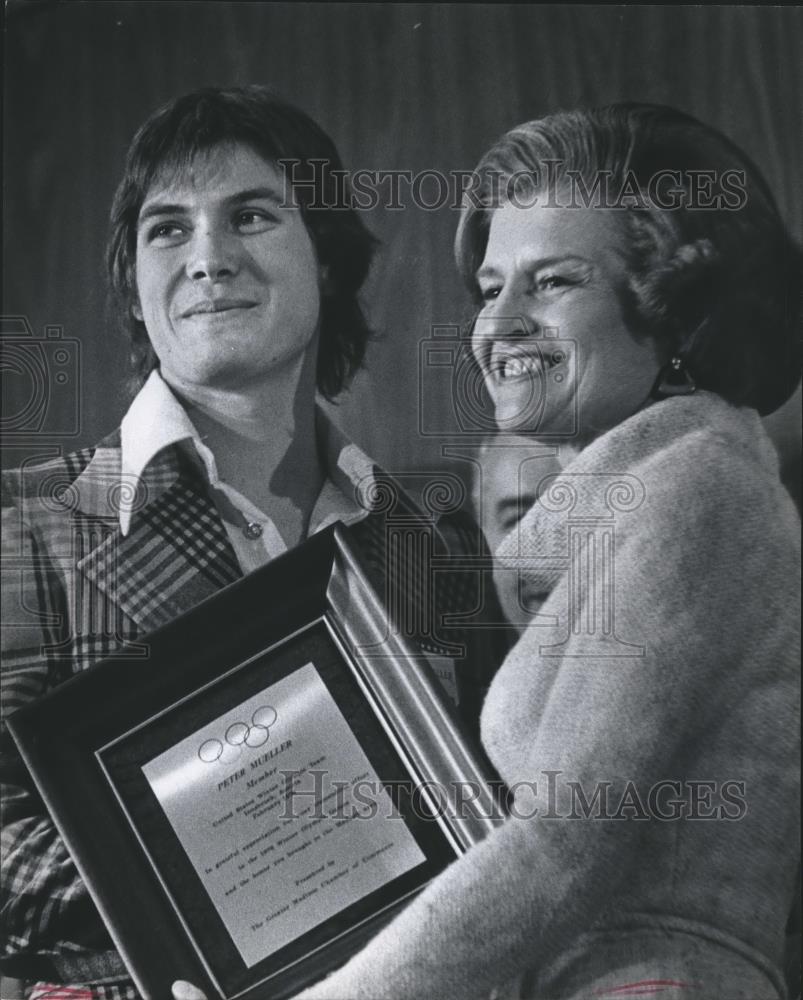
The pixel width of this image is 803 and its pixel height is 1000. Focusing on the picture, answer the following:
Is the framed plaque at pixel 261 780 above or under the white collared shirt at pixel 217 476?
under

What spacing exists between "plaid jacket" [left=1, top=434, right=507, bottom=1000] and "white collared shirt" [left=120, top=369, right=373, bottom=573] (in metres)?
0.01

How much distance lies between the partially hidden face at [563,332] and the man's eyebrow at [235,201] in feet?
0.92

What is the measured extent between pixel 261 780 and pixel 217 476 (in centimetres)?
36

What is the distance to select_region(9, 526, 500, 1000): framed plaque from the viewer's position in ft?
4.37

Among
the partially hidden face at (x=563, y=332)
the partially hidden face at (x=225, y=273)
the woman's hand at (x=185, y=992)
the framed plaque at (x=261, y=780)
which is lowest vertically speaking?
the woman's hand at (x=185, y=992)

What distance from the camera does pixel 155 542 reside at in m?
1.43

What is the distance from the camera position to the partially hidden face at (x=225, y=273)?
1454 mm

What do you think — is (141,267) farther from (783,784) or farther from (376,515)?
(783,784)

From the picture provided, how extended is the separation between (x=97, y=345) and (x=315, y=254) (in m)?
0.29

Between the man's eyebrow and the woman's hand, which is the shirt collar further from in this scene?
the woman's hand

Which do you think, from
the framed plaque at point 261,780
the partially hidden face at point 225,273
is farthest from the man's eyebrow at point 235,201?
the framed plaque at point 261,780

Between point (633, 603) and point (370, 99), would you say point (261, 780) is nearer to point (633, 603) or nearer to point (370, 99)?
point (633, 603)

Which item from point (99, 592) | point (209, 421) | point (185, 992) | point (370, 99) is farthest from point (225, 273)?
point (185, 992)

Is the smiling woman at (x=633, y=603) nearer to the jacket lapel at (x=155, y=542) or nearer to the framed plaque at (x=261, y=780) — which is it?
the framed plaque at (x=261, y=780)
